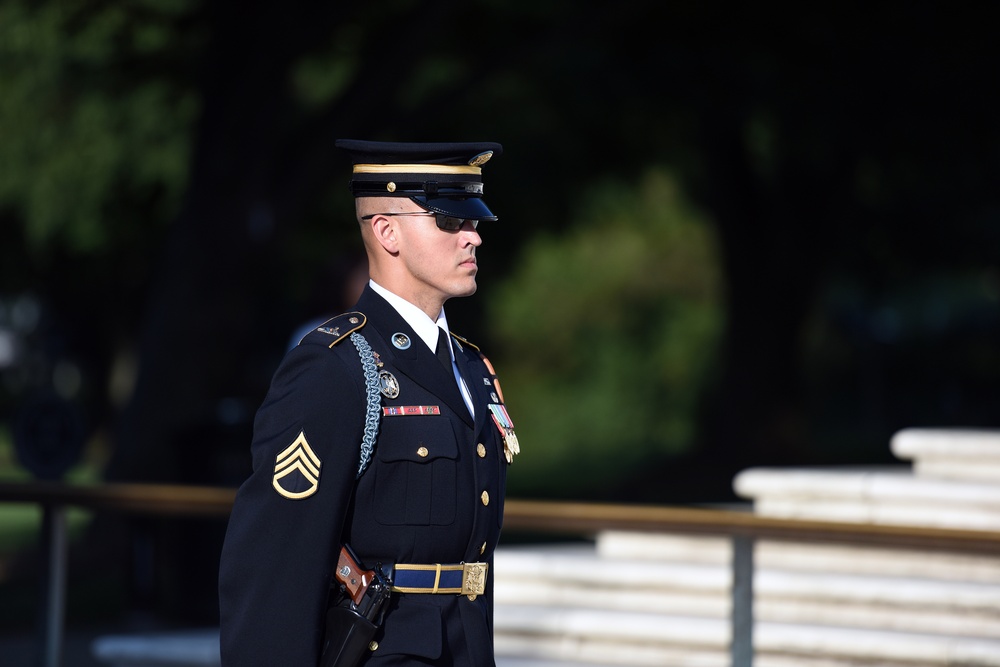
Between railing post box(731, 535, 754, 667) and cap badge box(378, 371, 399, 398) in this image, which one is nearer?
cap badge box(378, 371, 399, 398)

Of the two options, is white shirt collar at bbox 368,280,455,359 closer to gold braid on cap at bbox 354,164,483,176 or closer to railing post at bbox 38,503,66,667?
gold braid on cap at bbox 354,164,483,176

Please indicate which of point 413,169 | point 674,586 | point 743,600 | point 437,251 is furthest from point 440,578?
point 674,586

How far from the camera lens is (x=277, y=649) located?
10.5ft

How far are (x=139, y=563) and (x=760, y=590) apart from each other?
190 inches

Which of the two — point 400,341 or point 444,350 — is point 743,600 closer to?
point 444,350

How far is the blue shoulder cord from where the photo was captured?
3357mm

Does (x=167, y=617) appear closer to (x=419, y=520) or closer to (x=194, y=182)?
(x=194, y=182)

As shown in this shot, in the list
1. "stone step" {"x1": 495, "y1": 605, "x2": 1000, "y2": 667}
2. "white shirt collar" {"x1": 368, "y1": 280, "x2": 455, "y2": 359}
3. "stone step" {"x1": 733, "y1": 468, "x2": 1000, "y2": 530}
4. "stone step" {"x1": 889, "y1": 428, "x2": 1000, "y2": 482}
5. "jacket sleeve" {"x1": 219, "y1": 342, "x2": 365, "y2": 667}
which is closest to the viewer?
"jacket sleeve" {"x1": 219, "y1": 342, "x2": 365, "y2": 667}

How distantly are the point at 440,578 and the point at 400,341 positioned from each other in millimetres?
505

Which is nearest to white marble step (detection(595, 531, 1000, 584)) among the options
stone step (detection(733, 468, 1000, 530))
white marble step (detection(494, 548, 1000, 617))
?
white marble step (detection(494, 548, 1000, 617))

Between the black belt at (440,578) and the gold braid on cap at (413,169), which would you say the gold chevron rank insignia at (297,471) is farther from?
the gold braid on cap at (413,169)

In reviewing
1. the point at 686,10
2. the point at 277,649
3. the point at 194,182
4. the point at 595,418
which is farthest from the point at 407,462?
the point at 595,418

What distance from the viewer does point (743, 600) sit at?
563cm

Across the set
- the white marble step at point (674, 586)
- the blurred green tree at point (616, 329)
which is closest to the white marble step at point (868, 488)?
the white marble step at point (674, 586)
